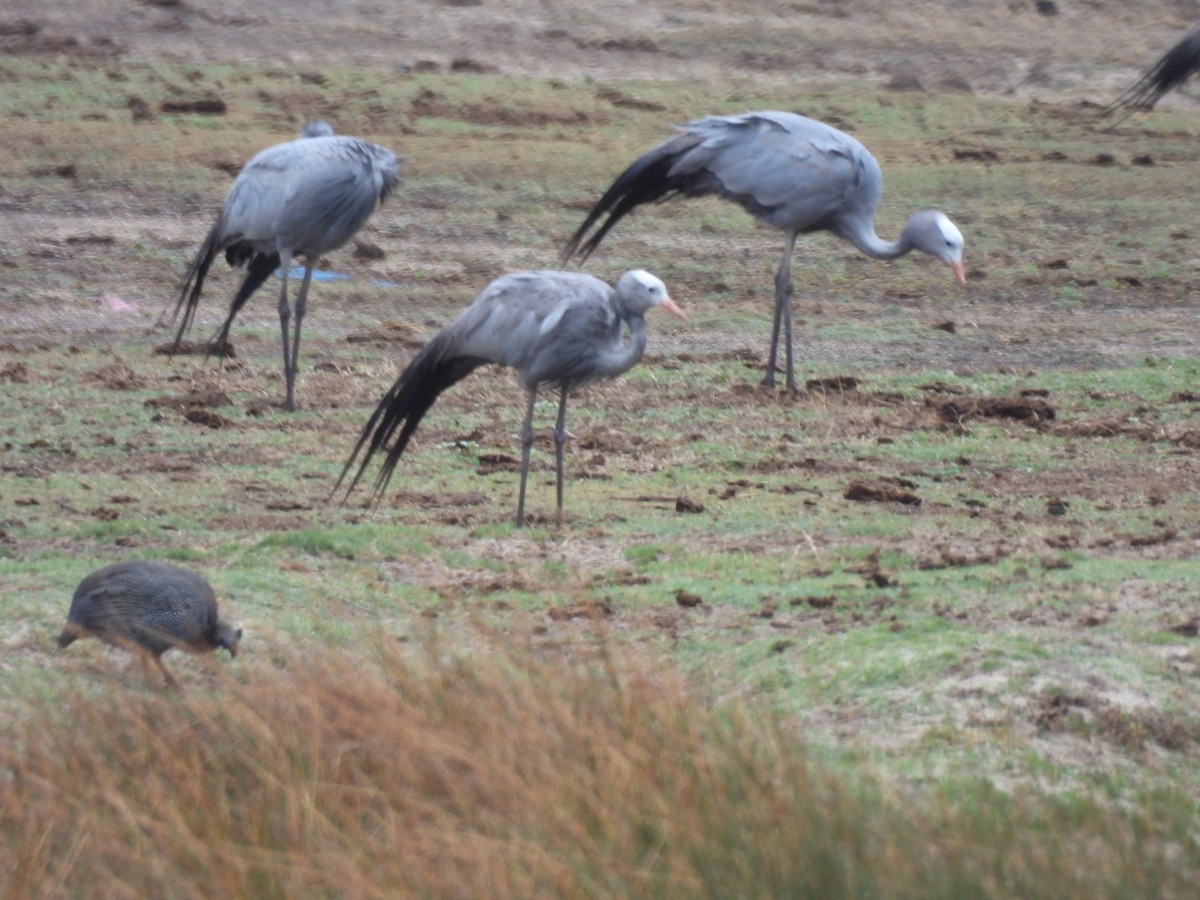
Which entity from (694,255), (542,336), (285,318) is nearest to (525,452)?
(542,336)

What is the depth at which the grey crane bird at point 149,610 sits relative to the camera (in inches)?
223

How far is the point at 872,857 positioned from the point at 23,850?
1.84 meters

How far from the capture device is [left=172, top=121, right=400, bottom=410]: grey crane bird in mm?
10320

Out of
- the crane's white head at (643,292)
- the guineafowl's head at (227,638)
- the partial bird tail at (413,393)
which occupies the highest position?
the crane's white head at (643,292)

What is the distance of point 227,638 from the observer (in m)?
5.81

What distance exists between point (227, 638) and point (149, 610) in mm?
245

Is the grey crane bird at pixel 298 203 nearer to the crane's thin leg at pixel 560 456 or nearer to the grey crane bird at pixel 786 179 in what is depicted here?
the grey crane bird at pixel 786 179

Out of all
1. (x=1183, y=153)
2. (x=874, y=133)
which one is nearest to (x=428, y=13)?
(x=874, y=133)

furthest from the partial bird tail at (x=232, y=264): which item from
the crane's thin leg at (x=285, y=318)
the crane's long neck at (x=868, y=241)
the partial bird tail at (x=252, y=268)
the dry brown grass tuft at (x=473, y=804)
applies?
the dry brown grass tuft at (x=473, y=804)

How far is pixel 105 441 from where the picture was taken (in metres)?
9.15

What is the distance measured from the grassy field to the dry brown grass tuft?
0.01 meters

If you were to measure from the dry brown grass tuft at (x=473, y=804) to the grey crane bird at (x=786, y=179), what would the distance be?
5972 millimetres

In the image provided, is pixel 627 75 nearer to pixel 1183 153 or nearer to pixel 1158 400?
pixel 1183 153

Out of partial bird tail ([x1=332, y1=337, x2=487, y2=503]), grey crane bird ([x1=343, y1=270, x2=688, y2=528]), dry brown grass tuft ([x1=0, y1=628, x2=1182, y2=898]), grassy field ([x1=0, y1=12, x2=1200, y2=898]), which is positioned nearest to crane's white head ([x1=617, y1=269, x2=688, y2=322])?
grey crane bird ([x1=343, y1=270, x2=688, y2=528])
